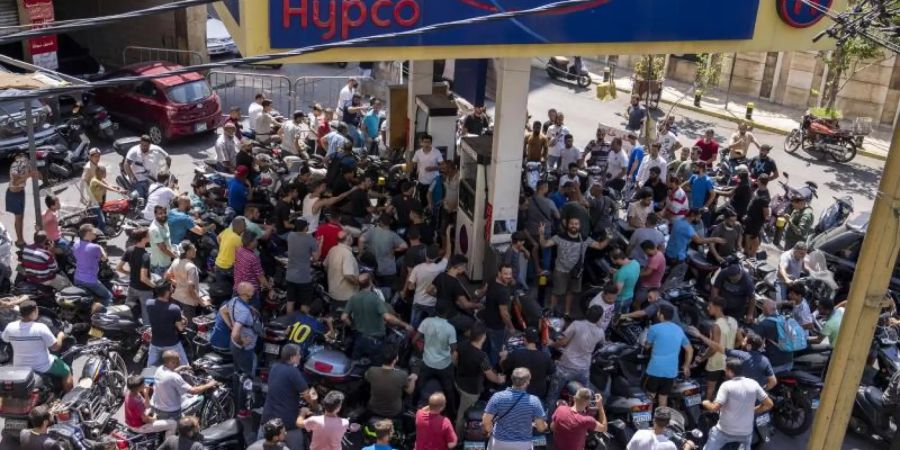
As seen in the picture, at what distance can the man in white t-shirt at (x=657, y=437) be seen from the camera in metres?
7.95

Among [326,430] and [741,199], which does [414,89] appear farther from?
[326,430]

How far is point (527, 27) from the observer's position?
10.8 metres

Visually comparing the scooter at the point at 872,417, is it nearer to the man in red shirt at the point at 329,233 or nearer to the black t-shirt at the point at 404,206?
the black t-shirt at the point at 404,206

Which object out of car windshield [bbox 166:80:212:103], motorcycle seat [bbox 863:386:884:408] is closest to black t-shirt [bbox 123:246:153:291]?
motorcycle seat [bbox 863:386:884:408]

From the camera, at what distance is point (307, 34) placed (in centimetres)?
980

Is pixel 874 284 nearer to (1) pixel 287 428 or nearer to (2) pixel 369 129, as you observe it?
(1) pixel 287 428

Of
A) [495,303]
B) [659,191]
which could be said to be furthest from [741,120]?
[495,303]

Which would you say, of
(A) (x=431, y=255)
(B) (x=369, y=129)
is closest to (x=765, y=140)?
(B) (x=369, y=129)

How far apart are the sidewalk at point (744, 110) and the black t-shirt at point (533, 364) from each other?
52.4ft

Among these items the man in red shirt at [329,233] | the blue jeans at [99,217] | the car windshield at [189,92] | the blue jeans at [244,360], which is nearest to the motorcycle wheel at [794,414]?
the man in red shirt at [329,233]

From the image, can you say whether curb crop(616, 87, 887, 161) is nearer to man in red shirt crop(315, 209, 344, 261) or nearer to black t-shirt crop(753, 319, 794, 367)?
black t-shirt crop(753, 319, 794, 367)

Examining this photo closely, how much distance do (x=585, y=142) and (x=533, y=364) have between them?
13.7m

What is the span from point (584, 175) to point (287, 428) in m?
8.36

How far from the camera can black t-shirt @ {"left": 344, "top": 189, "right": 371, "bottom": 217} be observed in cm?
1334
